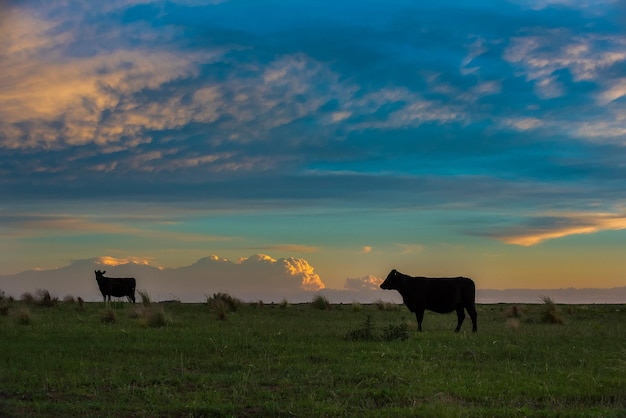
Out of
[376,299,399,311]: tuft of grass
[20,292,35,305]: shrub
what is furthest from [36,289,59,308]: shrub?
[376,299,399,311]: tuft of grass

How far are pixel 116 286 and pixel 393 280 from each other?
25.6m

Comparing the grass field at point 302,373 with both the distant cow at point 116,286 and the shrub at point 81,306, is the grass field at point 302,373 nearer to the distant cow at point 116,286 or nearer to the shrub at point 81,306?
the shrub at point 81,306

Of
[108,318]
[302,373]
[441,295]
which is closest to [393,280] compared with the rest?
[441,295]

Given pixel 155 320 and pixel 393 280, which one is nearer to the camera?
pixel 155 320

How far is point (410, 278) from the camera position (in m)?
25.9

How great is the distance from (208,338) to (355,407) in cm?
873

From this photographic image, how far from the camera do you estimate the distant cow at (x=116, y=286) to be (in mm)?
Result: 45094

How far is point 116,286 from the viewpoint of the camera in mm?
45469

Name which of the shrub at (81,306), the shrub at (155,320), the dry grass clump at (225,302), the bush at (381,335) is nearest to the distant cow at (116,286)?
the shrub at (81,306)

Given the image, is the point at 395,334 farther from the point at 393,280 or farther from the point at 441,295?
the point at 393,280

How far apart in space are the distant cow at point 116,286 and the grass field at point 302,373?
2382 centimetres

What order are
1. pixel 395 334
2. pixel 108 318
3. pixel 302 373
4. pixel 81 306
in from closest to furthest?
pixel 302 373 < pixel 395 334 < pixel 108 318 < pixel 81 306

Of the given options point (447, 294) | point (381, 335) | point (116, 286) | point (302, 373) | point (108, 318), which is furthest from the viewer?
point (116, 286)

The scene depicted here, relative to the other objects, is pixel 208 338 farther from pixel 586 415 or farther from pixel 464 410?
pixel 586 415
